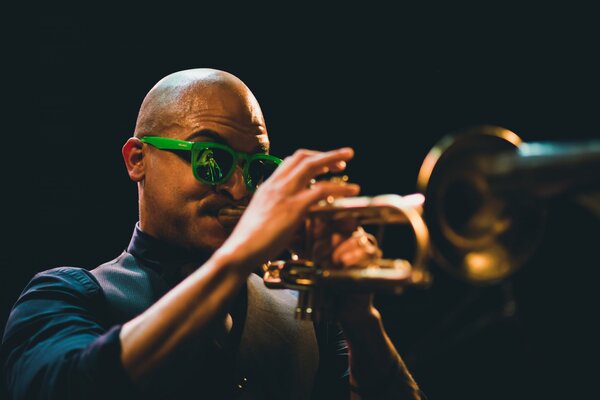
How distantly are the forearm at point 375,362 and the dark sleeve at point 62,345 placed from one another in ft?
3.18

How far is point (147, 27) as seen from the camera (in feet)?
12.2

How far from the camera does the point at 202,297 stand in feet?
5.52

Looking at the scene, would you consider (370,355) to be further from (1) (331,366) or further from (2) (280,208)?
(2) (280,208)

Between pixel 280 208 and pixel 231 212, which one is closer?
pixel 280 208

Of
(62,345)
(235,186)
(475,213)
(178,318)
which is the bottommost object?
(62,345)

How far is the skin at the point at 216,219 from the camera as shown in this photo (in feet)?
5.52

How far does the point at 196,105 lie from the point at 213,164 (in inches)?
12.4

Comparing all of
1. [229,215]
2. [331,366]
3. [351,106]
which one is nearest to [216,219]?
[229,215]

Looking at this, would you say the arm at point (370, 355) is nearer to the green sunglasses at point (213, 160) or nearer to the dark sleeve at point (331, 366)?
the dark sleeve at point (331, 366)

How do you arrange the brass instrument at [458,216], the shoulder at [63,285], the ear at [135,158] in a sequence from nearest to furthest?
the brass instrument at [458,216]
the shoulder at [63,285]
the ear at [135,158]

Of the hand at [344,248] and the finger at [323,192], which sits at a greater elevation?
the finger at [323,192]

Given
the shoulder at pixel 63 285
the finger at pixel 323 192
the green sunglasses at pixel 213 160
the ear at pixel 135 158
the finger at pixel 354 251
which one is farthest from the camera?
the ear at pixel 135 158

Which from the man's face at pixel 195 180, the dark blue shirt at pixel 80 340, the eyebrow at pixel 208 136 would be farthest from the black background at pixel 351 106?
the eyebrow at pixel 208 136

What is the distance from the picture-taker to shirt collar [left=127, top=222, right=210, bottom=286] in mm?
2559
